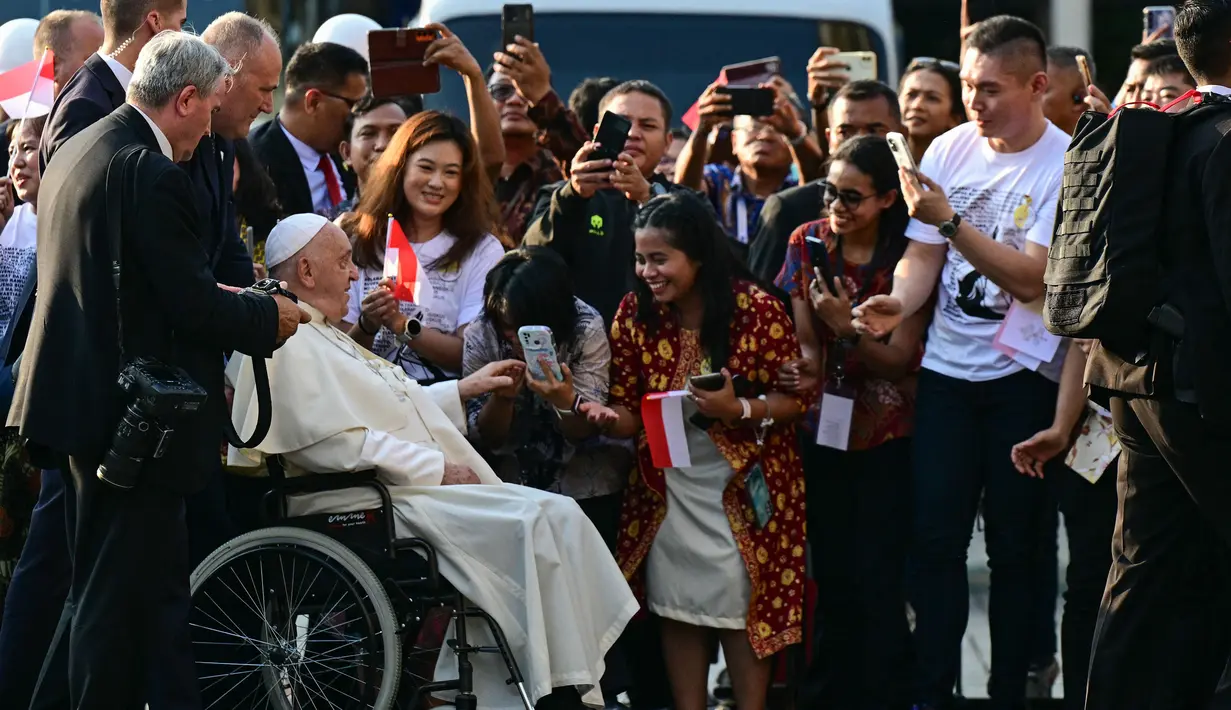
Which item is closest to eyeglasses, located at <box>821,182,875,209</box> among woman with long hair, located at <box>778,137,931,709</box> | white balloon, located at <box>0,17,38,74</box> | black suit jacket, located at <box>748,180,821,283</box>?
woman with long hair, located at <box>778,137,931,709</box>

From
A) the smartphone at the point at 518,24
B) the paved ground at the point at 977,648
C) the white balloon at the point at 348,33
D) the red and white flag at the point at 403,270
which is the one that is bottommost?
the paved ground at the point at 977,648

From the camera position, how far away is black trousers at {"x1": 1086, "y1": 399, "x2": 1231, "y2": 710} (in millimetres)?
4371

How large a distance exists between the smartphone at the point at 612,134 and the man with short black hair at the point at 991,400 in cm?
101

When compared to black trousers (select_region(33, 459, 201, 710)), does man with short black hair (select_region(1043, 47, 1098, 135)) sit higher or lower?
higher

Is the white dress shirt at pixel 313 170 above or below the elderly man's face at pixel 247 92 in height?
below

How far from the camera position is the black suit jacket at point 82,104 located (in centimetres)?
477

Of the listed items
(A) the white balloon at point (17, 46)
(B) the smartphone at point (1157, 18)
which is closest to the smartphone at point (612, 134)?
(B) the smartphone at point (1157, 18)

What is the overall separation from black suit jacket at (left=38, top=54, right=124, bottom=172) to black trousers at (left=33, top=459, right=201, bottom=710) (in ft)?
3.25

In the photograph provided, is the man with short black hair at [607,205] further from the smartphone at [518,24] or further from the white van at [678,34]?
the white van at [678,34]

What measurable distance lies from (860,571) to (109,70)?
2.95m

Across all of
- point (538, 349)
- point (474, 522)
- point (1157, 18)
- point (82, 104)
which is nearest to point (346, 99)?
point (538, 349)

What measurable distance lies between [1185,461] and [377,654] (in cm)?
223

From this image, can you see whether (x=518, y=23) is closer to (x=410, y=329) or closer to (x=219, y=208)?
(x=410, y=329)

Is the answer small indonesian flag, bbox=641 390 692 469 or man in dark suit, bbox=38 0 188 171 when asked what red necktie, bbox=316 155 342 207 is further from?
small indonesian flag, bbox=641 390 692 469
